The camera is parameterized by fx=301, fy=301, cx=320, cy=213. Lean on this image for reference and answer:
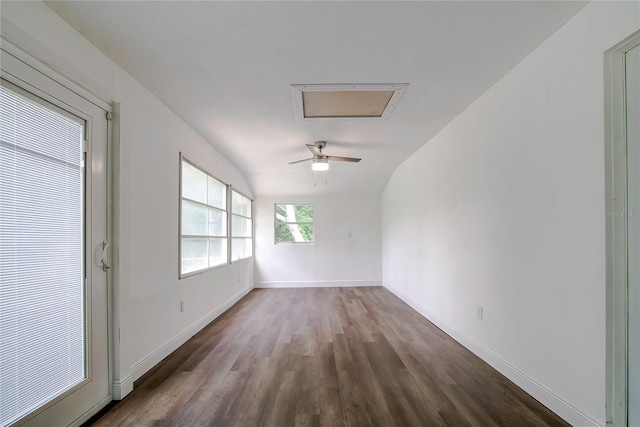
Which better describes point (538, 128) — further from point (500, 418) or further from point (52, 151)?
point (52, 151)

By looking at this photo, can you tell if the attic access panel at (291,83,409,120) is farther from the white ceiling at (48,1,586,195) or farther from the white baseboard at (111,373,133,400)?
the white baseboard at (111,373,133,400)

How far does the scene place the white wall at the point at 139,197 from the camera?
1715 mm

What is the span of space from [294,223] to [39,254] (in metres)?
5.52

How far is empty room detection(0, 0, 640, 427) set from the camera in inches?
62.2

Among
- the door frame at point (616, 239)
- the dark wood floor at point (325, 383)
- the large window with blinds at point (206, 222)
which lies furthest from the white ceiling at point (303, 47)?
the dark wood floor at point (325, 383)

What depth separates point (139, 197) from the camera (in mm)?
2461

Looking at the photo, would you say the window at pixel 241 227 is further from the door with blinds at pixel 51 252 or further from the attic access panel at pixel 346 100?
the door with blinds at pixel 51 252

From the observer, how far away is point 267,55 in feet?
6.93

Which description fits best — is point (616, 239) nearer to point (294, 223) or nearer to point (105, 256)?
point (105, 256)

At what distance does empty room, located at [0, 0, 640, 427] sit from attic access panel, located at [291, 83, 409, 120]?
0.03m

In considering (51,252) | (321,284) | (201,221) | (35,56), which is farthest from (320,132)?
(321,284)

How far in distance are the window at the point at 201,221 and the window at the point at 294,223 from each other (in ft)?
7.27

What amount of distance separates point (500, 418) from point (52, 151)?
3.16 m

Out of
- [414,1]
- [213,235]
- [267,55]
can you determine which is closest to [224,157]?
[213,235]
